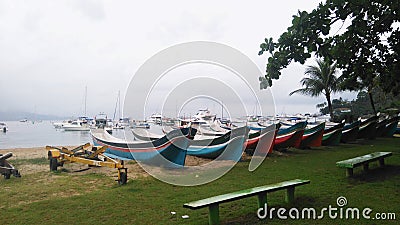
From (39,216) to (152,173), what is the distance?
12.7ft

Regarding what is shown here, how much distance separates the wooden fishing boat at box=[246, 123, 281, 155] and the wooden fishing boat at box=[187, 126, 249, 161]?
0.34m

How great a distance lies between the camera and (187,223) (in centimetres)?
427

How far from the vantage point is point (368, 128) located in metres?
16.2

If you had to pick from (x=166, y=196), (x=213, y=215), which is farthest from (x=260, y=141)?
(x=213, y=215)

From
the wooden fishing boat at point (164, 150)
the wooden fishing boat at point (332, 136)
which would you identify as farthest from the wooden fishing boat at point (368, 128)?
the wooden fishing boat at point (164, 150)

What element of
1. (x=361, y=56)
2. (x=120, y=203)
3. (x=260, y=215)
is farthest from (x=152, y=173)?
(x=361, y=56)

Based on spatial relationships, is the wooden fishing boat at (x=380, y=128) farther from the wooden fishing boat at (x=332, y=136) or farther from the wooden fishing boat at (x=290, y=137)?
the wooden fishing boat at (x=290, y=137)

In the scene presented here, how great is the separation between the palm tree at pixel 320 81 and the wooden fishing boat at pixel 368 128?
7887 mm

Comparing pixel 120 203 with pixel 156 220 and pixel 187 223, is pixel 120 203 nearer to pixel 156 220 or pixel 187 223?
pixel 156 220

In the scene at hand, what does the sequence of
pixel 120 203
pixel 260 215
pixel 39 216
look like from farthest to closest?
pixel 120 203 < pixel 39 216 < pixel 260 215

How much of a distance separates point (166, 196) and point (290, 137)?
7.24 meters

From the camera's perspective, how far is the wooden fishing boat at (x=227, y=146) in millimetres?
10352

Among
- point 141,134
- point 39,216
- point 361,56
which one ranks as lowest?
point 39,216

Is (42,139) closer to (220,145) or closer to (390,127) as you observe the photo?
(220,145)
